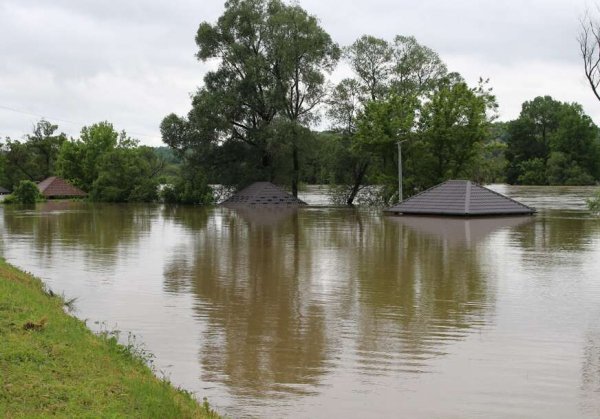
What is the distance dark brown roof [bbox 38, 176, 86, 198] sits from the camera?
67062 millimetres

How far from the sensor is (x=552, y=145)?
95688 mm

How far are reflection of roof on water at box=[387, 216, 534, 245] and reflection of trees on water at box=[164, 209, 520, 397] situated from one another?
5.50 feet

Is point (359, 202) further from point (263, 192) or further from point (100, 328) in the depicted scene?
point (100, 328)

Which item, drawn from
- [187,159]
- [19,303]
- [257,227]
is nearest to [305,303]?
[19,303]

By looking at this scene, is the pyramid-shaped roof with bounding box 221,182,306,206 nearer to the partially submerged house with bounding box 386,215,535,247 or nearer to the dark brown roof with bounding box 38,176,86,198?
the partially submerged house with bounding box 386,215,535,247

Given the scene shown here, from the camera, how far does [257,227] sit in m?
30.4

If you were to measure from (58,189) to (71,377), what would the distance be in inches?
2616

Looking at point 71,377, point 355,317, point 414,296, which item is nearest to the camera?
point 71,377

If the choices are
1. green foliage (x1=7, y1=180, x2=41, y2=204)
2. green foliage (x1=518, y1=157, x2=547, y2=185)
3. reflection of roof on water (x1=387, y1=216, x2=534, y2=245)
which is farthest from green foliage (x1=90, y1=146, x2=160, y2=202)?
green foliage (x1=518, y1=157, x2=547, y2=185)

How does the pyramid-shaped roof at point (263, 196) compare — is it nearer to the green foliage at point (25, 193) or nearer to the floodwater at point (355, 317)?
the green foliage at point (25, 193)

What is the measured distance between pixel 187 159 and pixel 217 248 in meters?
33.5

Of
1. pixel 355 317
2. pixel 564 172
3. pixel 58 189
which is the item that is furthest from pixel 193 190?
pixel 564 172

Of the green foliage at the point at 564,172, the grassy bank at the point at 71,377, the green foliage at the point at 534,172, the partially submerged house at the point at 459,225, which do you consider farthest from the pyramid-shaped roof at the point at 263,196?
the green foliage at the point at 534,172

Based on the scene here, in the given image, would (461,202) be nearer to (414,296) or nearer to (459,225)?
(459,225)
